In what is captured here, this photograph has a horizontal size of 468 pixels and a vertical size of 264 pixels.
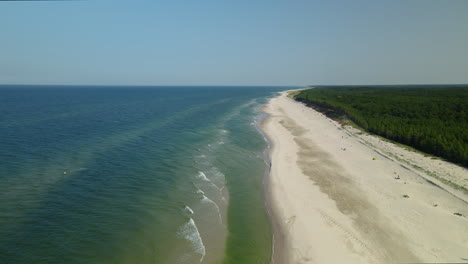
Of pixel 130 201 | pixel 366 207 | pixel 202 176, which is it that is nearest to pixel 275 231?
pixel 366 207

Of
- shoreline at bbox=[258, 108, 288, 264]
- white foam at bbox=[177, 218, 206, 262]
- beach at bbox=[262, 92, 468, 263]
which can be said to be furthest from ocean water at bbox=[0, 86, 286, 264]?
beach at bbox=[262, 92, 468, 263]

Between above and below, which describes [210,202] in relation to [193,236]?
above

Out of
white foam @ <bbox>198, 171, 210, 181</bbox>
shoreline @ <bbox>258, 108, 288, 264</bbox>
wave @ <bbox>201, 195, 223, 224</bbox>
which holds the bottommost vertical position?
shoreline @ <bbox>258, 108, 288, 264</bbox>

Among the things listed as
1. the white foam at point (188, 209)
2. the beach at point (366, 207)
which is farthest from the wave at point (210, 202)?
the beach at point (366, 207)

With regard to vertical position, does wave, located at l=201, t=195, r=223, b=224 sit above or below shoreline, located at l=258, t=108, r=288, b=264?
above

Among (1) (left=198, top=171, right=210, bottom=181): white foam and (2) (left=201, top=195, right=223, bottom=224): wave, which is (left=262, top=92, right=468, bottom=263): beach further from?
(1) (left=198, top=171, right=210, bottom=181): white foam

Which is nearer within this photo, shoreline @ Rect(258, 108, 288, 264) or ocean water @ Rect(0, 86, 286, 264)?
shoreline @ Rect(258, 108, 288, 264)

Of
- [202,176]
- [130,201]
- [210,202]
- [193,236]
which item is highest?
[202,176]

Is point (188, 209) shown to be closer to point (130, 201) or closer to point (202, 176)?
point (130, 201)
